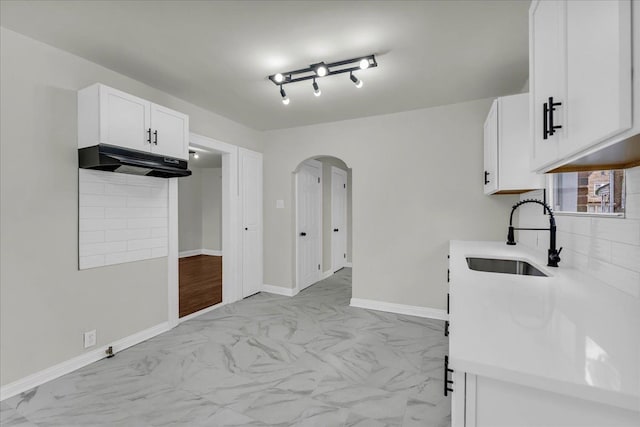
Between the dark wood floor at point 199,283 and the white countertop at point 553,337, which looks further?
the dark wood floor at point 199,283

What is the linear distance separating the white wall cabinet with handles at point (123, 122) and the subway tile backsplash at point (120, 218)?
0.37 metres

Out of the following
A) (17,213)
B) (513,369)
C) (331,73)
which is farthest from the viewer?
(331,73)

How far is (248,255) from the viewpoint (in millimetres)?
4414

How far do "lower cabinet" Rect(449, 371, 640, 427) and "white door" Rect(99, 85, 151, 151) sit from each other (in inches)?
111

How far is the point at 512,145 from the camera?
2.39 meters

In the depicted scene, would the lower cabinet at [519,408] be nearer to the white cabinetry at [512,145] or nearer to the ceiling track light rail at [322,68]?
the white cabinetry at [512,145]

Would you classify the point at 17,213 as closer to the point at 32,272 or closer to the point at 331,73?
the point at 32,272

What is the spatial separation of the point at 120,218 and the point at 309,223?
287 centimetres

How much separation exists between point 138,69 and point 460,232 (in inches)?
147

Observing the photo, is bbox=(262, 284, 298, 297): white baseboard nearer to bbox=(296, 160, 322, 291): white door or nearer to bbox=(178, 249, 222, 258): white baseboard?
bbox=(296, 160, 322, 291): white door

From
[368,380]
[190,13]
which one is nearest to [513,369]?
[368,380]

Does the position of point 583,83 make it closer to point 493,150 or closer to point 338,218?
point 493,150

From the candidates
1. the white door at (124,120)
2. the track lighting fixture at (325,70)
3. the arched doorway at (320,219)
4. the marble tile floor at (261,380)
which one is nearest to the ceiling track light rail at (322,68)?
the track lighting fixture at (325,70)

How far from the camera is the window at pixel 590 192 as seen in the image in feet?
4.74
